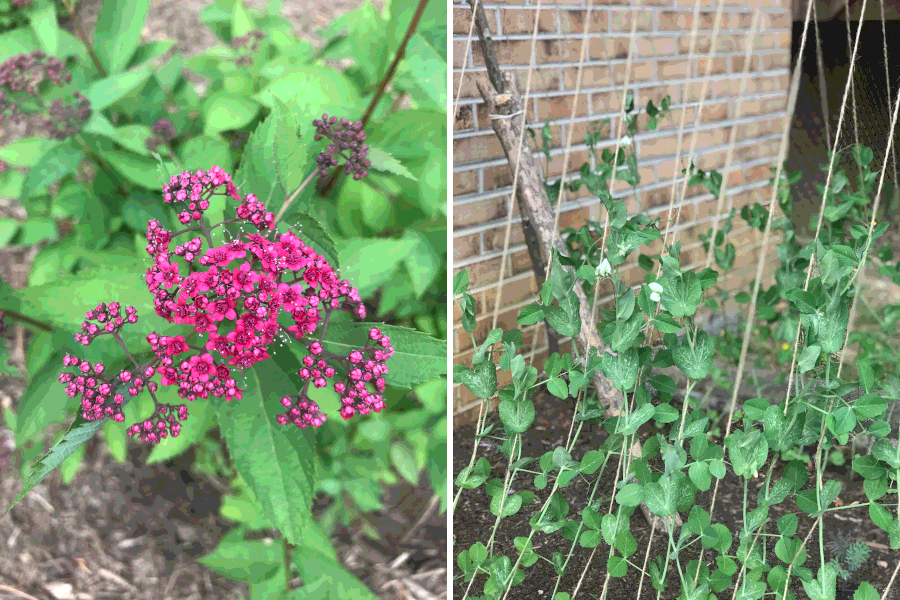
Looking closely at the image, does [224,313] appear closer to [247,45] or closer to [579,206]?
[247,45]

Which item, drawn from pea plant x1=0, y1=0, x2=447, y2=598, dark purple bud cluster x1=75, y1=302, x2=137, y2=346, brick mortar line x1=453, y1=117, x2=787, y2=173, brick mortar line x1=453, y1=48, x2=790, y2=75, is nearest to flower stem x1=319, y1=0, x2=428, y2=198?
pea plant x1=0, y1=0, x2=447, y2=598

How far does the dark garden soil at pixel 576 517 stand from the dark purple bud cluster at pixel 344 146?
0.61m

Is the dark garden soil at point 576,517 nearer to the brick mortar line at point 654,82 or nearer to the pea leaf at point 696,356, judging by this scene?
the pea leaf at point 696,356

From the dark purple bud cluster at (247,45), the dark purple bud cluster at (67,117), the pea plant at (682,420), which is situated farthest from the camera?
the dark purple bud cluster at (247,45)

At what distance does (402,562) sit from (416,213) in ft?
3.03

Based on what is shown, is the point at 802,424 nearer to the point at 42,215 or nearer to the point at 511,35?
the point at 511,35

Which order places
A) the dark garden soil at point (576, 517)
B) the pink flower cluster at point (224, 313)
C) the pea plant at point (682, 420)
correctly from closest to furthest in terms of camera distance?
the pink flower cluster at point (224, 313)
the pea plant at point (682, 420)
the dark garden soil at point (576, 517)

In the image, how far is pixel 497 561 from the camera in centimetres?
114

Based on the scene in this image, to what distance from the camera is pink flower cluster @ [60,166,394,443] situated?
890 mm

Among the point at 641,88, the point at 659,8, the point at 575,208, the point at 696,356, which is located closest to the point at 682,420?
the point at 696,356

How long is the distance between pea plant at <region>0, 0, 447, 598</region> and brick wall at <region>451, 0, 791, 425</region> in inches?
4.3

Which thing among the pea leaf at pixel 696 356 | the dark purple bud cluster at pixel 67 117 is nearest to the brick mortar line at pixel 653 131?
the pea leaf at pixel 696 356

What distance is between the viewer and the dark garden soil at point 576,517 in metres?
1.34

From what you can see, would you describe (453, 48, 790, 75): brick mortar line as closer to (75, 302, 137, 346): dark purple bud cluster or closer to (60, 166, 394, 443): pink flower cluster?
(60, 166, 394, 443): pink flower cluster
